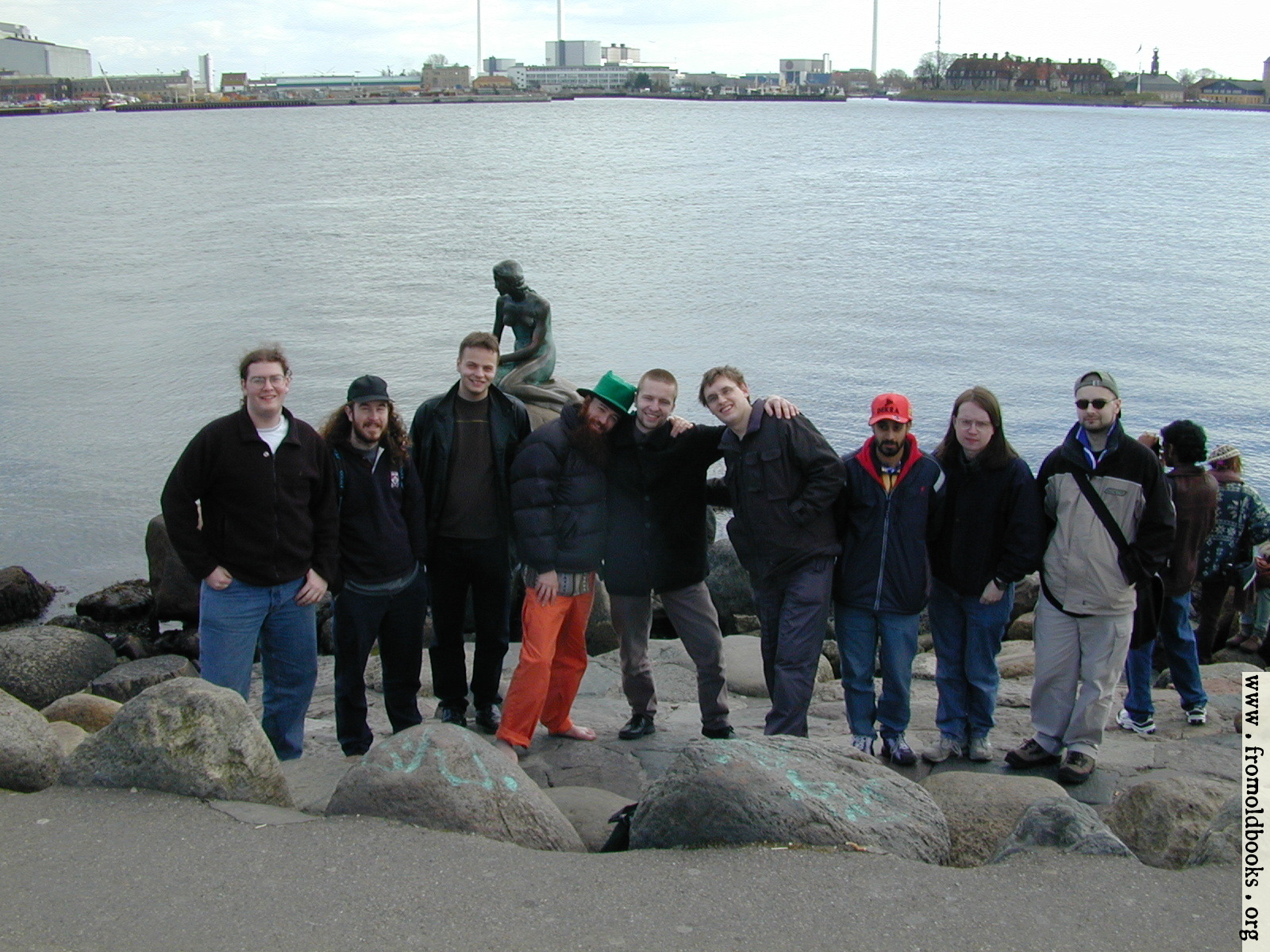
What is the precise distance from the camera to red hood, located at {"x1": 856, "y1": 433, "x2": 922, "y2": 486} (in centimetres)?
518

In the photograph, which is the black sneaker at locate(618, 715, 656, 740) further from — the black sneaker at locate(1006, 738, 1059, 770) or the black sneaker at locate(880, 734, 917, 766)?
the black sneaker at locate(1006, 738, 1059, 770)

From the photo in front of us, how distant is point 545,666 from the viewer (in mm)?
5297

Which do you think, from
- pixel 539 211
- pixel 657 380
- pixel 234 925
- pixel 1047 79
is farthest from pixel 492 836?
pixel 1047 79

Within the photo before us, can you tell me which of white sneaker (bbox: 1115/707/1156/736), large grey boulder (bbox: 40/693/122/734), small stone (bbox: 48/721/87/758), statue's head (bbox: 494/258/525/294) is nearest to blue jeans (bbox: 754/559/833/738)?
white sneaker (bbox: 1115/707/1156/736)

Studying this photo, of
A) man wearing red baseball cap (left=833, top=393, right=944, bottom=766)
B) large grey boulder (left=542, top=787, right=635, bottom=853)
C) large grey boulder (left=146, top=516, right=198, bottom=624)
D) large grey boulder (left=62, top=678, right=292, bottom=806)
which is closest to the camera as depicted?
large grey boulder (left=62, top=678, right=292, bottom=806)

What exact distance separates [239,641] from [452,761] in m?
1.40

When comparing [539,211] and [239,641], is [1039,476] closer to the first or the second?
[239,641]

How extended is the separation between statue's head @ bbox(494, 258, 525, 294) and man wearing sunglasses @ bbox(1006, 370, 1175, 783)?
484 cm

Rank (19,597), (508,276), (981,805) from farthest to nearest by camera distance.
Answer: (19,597), (508,276), (981,805)

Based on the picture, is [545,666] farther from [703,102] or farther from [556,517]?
[703,102]

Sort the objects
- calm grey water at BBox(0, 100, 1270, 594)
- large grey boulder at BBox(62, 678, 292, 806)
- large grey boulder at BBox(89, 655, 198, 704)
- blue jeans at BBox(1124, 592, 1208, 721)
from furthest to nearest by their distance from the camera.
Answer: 1. calm grey water at BBox(0, 100, 1270, 594)
2. large grey boulder at BBox(89, 655, 198, 704)
3. blue jeans at BBox(1124, 592, 1208, 721)
4. large grey boulder at BBox(62, 678, 292, 806)

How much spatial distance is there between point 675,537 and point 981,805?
1.71 meters

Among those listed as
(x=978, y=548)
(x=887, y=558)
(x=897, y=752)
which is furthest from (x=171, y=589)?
(x=978, y=548)

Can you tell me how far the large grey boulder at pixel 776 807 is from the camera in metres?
3.91
